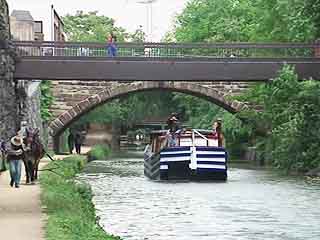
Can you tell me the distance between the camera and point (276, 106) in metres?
42.2

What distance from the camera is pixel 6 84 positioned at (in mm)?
36406

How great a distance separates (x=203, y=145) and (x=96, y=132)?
149 feet

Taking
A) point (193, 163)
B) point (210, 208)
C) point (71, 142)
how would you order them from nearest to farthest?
point (210, 208)
point (193, 163)
point (71, 142)

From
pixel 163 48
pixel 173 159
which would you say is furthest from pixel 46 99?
pixel 173 159

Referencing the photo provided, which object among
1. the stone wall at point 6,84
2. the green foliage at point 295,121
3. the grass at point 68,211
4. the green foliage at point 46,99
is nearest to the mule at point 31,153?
the grass at point 68,211

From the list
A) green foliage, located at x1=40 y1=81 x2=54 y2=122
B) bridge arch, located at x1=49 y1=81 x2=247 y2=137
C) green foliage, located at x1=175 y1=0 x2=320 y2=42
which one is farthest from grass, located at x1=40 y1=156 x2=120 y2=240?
bridge arch, located at x1=49 y1=81 x2=247 y2=137

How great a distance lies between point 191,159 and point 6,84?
26.2ft

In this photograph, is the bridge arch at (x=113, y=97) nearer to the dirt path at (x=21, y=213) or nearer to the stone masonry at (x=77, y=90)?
the stone masonry at (x=77, y=90)

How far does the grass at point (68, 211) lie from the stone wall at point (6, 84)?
24.5 ft

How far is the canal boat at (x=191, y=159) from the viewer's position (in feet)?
115

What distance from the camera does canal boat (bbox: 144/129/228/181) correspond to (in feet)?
115

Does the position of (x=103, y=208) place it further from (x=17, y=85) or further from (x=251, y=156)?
(x=251, y=156)

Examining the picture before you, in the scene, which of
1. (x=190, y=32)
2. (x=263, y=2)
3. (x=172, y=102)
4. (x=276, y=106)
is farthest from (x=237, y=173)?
(x=172, y=102)

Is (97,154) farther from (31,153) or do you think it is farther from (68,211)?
(68,211)
